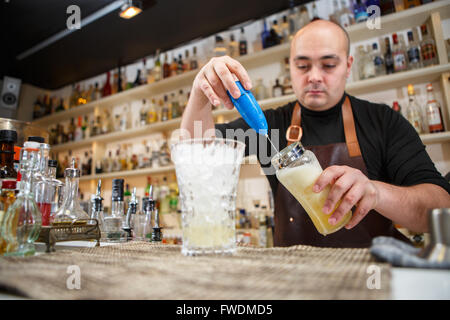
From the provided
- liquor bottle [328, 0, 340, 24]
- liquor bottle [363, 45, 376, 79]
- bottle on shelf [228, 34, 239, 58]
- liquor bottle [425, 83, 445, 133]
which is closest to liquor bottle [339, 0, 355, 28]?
liquor bottle [328, 0, 340, 24]

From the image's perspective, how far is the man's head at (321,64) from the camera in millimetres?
1457

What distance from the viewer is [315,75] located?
1.45 metres

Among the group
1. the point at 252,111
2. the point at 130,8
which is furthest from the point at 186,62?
the point at 252,111

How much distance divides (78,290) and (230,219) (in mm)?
285

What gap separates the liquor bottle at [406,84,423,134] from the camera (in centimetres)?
204

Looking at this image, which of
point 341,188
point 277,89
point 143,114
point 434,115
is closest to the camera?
point 341,188

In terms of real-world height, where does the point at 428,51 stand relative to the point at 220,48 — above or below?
below

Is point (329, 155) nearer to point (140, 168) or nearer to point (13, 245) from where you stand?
point (13, 245)

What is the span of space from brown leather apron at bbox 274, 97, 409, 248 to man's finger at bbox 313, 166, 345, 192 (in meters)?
0.62

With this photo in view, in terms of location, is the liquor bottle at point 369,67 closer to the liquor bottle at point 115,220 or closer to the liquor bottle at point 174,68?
the liquor bottle at point 174,68

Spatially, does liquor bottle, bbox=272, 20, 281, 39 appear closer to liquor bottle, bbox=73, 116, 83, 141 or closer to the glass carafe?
the glass carafe

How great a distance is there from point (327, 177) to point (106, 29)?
301 cm

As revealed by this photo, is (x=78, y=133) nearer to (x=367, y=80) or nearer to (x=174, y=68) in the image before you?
(x=174, y=68)
